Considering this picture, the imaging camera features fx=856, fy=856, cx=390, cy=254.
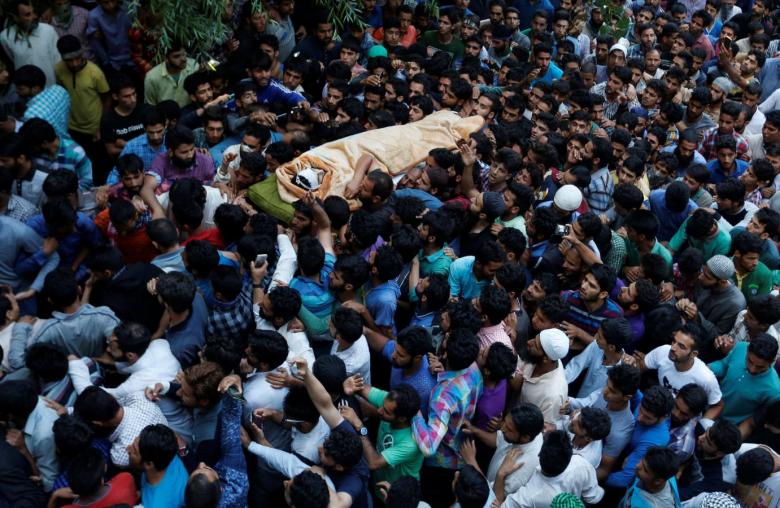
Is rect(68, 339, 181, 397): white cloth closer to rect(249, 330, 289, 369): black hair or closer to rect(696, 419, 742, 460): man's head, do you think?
rect(249, 330, 289, 369): black hair

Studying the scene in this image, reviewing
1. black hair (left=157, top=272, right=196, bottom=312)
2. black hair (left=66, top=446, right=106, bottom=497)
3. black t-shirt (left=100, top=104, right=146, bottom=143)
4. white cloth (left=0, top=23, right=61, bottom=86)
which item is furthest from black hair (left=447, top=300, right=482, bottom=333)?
white cloth (left=0, top=23, right=61, bottom=86)

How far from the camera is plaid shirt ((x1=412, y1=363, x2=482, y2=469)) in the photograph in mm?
4527

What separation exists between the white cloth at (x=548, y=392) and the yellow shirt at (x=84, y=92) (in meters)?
4.63

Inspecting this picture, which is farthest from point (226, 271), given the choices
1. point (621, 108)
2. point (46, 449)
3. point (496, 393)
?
point (621, 108)

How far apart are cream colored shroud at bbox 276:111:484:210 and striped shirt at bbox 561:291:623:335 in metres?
1.75

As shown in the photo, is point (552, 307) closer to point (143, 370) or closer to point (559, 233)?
point (559, 233)

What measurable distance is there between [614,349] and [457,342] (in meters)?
1.15

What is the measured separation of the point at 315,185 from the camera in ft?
20.5

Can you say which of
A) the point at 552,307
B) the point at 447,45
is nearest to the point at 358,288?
the point at 552,307

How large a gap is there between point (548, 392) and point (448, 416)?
27.3 inches

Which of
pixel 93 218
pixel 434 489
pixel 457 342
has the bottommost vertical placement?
pixel 434 489

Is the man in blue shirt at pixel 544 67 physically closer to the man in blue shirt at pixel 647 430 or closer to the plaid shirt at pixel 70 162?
the plaid shirt at pixel 70 162

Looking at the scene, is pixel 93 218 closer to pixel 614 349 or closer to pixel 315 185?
pixel 315 185

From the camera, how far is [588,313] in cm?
566
